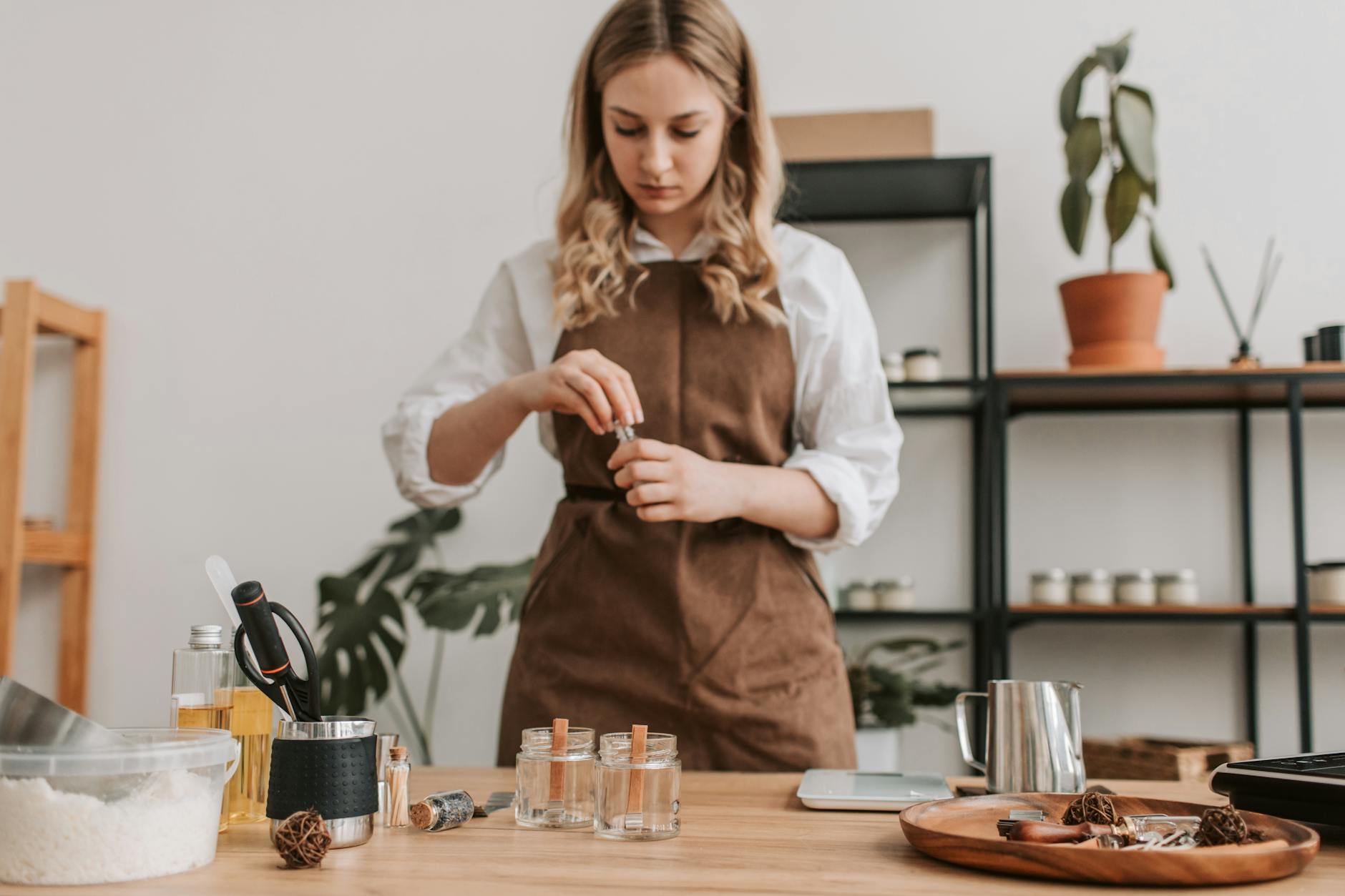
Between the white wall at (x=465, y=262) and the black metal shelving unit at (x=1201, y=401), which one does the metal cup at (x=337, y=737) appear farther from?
the white wall at (x=465, y=262)

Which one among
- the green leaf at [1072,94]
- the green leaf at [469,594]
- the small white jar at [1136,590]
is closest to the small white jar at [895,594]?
the small white jar at [1136,590]

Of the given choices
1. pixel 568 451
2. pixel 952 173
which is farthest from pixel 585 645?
pixel 952 173

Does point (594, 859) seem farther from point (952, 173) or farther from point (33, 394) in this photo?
point (33, 394)

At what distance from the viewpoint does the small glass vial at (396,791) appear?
31.6 inches

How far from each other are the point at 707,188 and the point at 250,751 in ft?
3.11

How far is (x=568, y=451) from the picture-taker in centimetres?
141

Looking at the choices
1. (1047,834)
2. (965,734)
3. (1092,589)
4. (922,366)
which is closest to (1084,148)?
(922,366)

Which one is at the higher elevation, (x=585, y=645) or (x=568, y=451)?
(x=568, y=451)

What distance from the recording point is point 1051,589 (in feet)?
7.59

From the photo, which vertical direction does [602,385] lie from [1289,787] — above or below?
above

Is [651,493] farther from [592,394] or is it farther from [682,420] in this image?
[682,420]

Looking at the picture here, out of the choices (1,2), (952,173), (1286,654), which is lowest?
(1286,654)

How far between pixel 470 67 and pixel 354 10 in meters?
0.36

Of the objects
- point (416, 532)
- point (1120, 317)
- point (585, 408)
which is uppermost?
point (1120, 317)
